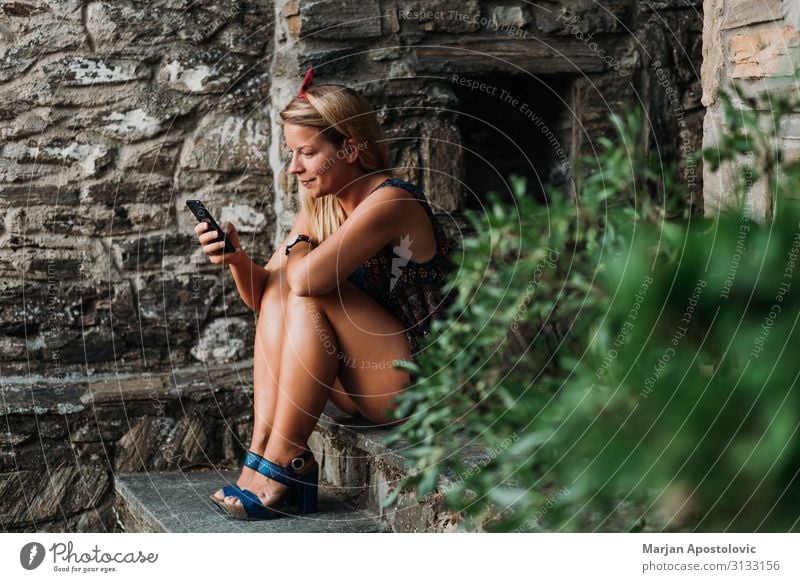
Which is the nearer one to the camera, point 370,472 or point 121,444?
point 370,472

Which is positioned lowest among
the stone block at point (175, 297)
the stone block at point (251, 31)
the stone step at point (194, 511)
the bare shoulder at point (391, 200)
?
the stone step at point (194, 511)

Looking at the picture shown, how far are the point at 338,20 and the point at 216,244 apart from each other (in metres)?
0.96

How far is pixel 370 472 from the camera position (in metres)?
2.32

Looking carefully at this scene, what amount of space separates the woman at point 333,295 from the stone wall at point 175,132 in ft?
1.95

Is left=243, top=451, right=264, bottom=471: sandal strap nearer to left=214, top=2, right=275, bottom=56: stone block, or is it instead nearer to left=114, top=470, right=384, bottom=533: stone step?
left=114, top=470, right=384, bottom=533: stone step

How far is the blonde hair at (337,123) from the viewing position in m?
2.17

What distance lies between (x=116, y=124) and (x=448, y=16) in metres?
1.03

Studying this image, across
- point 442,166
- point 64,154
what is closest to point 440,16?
point 442,166

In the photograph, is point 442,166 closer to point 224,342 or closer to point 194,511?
point 224,342

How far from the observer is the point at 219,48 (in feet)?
9.37

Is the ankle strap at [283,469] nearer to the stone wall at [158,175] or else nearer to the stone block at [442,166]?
the stone wall at [158,175]

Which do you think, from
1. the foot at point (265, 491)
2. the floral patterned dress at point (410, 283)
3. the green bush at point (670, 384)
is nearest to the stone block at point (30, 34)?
the floral patterned dress at point (410, 283)

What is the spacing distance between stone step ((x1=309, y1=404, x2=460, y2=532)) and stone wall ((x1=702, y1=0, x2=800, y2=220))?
0.78 m
